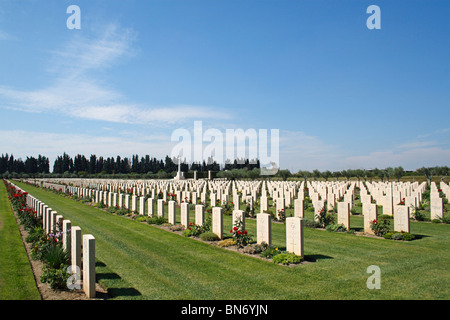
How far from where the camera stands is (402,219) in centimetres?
1082

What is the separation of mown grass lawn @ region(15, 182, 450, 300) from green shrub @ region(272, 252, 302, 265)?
0.22m

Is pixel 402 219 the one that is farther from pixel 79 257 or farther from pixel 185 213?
pixel 79 257

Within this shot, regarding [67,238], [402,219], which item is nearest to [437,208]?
[402,219]

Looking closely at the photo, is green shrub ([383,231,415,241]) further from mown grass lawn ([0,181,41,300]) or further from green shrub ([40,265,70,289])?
mown grass lawn ([0,181,41,300])

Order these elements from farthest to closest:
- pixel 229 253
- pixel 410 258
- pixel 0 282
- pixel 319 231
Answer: pixel 319 231
pixel 229 253
pixel 410 258
pixel 0 282

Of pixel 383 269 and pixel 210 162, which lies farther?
pixel 210 162

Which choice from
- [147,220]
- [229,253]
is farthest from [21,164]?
[229,253]

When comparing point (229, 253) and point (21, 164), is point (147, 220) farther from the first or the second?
point (21, 164)

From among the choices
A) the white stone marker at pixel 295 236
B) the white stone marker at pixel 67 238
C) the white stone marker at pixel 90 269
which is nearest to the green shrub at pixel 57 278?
the white stone marker at pixel 90 269

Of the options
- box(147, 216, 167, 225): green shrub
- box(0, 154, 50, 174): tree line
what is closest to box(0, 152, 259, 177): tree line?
box(0, 154, 50, 174): tree line

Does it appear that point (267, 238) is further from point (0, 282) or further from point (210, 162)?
point (210, 162)
